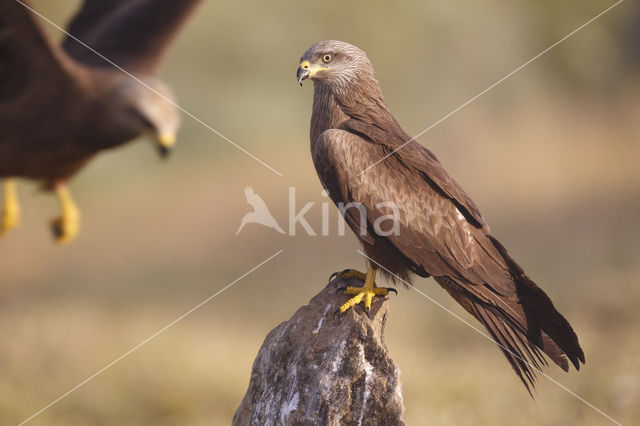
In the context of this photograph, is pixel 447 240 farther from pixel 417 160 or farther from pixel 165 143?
pixel 165 143

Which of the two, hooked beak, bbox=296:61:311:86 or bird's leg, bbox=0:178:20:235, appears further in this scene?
bird's leg, bbox=0:178:20:235

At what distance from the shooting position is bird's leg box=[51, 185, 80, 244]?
498cm

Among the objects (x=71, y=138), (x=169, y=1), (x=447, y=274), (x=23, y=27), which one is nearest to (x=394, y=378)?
(x=447, y=274)

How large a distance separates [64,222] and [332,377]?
2.40 m

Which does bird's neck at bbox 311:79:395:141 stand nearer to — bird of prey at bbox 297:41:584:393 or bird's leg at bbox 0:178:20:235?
bird of prey at bbox 297:41:584:393

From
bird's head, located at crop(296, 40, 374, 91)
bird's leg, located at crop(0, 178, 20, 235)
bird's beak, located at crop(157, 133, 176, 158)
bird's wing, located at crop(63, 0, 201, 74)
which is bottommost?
bird's leg, located at crop(0, 178, 20, 235)

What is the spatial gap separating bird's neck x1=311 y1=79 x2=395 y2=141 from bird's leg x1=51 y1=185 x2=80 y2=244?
2006mm

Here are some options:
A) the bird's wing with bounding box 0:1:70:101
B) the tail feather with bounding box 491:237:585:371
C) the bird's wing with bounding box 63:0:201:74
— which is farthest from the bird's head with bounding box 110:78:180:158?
the tail feather with bounding box 491:237:585:371

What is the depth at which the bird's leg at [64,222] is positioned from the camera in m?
4.98

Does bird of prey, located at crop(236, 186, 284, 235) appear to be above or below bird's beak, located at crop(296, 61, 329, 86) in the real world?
below

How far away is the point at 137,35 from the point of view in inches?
211

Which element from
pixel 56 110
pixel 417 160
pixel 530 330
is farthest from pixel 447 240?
pixel 56 110

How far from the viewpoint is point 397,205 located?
381cm

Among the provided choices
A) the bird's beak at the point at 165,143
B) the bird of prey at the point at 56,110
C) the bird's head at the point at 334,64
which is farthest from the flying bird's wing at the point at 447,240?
the bird of prey at the point at 56,110
